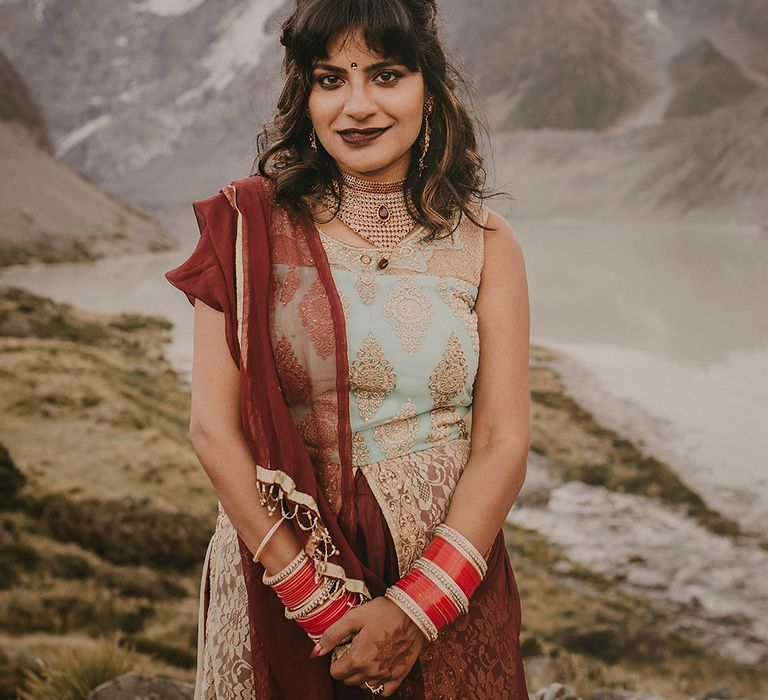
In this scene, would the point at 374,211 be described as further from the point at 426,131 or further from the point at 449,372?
the point at 449,372

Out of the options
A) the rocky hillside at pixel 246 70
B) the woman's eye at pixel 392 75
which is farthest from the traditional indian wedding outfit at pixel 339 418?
the rocky hillside at pixel 246 70

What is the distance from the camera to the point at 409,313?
1248 millimetres

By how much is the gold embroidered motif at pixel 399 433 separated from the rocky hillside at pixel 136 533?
63.0 inches

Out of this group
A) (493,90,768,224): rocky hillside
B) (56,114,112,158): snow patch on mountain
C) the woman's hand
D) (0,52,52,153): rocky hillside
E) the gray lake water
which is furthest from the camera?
(493,90,768,224): rocky hillside

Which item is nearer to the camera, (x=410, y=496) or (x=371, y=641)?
(x=371, y=641)

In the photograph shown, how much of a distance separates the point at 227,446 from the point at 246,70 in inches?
131

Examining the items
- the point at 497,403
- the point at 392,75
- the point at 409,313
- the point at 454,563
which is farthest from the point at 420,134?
the point at 454,563

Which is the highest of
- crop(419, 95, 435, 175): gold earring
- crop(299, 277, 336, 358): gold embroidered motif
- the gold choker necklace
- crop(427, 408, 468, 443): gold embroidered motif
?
crop(419, 95, 435, 175): gold earring

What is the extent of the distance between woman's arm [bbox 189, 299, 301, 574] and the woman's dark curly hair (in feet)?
0.95

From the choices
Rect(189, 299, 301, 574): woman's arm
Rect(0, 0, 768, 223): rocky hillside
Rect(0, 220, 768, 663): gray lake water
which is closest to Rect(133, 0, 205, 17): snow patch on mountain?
Rect(0, 0, 768, 223): rocky hillside

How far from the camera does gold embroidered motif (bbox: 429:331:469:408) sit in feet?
4.10

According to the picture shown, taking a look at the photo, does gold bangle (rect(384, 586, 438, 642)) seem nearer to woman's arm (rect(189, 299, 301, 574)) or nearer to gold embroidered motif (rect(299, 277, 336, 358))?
woman's arm (rect(189, 299, 301, 574))

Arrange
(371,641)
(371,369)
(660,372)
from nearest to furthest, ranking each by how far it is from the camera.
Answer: (371,641) → (371,369) → (660,372)

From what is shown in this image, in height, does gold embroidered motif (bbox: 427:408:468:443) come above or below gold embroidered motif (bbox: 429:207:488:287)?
below
